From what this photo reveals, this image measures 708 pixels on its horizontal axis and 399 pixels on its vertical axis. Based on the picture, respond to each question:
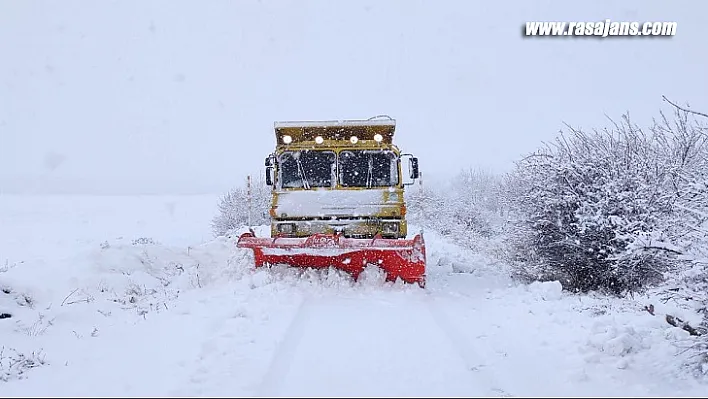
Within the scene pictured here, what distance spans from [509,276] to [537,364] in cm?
572

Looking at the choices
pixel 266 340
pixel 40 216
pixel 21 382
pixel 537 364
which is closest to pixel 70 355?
pixel 21 382

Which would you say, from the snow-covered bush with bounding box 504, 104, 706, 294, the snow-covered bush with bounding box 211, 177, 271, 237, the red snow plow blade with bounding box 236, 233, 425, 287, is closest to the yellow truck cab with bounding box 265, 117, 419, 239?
the red snow plow blade with bounding box 236, 233, 425, 287

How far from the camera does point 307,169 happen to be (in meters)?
10.0

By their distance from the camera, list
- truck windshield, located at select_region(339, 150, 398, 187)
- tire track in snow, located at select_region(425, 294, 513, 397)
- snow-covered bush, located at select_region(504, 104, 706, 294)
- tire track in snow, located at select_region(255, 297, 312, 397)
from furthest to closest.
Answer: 1. truck windshield, located at select_region(339, 150, 398, 187)
2. snow-covered bush, located at select_region(504, 104, 706, 294)
3. tire track in snow, located at select_region(425, 294, 513, 397)
4. tire track in snow, located at select_region(255, 297, 312, 397)

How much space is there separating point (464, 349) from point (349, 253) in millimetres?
3598

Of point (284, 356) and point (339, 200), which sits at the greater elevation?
point (339, 200)

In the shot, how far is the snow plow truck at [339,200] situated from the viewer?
845 centimetres

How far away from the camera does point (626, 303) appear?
716 cm

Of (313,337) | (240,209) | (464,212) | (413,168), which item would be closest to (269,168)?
(413,168)

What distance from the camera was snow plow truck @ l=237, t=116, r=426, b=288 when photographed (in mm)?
8445

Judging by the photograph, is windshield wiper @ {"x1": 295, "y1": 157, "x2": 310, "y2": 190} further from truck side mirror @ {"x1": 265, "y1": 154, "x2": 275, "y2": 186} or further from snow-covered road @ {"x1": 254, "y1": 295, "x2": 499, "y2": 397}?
snow-covered road @ {"x1": 254, "y1": 295, "x2": 499, "y2": 397}

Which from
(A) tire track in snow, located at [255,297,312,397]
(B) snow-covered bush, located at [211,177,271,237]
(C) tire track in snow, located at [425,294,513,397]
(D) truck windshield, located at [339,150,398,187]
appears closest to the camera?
(A) tire track in snow, located at [255,297,312,397]

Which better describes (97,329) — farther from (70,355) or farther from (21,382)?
(21,382)

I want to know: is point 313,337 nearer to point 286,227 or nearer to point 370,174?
point 286,227
